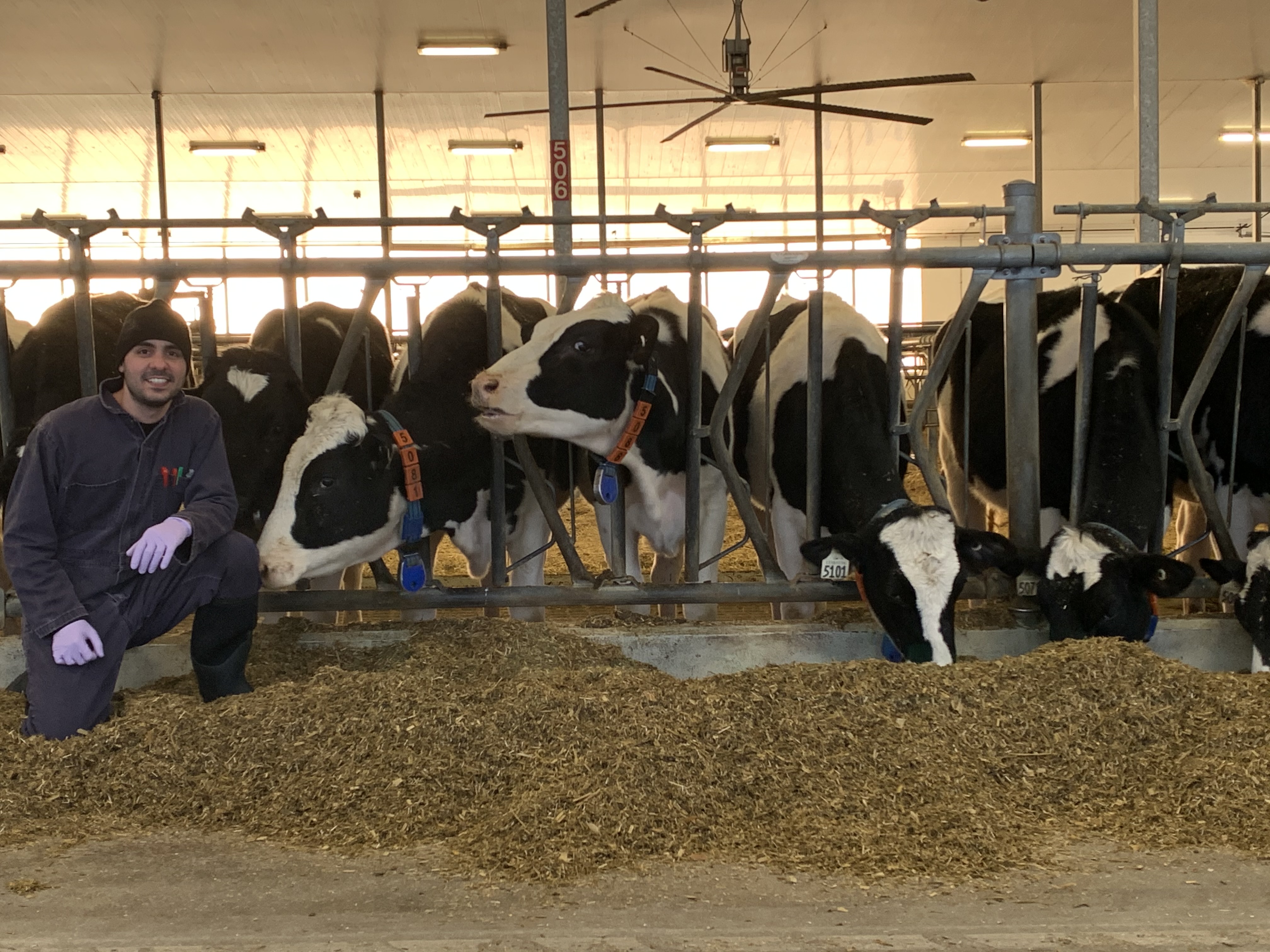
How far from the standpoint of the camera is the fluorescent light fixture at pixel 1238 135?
674 inches

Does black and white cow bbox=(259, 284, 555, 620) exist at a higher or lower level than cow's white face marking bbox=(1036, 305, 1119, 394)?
lower

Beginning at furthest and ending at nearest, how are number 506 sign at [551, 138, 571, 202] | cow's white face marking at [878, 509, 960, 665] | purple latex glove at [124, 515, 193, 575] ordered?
number 506 sign at [551, 138, 571, 202], cow's white face marking at [878, 509, 960, 665], purple latex glove at [124, 515, 193, 575]

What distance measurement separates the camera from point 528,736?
3.38 meters

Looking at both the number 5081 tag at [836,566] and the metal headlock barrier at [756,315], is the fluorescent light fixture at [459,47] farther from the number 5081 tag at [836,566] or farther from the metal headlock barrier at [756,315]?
the number 5081 tag at [836,566]

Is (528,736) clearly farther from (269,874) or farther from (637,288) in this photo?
(637,288)

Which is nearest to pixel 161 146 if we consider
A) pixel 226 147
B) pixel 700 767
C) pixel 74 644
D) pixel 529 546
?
pixel 226 147

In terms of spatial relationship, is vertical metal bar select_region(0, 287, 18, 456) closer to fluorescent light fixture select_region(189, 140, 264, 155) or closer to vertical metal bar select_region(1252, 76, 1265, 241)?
fluorescent light fixture select_region(189, 140, 264, 155)

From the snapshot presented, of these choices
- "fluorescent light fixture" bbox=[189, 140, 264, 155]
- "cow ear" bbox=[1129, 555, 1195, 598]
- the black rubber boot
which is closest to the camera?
the black rubber boot

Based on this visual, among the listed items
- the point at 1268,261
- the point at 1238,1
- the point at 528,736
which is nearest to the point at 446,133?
the point at 1238,1

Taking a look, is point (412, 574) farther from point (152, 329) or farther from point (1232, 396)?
point (1232, 396)

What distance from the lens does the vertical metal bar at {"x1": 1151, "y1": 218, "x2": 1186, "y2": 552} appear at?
5.00 metres

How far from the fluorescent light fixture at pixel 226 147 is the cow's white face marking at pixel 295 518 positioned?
43.0 ft

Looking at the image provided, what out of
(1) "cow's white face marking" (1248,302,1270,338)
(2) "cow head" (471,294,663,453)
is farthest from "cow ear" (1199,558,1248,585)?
(2) "cow head" (471,294,663,453)

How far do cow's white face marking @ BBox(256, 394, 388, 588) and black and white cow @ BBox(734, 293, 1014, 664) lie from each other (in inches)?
67.3
